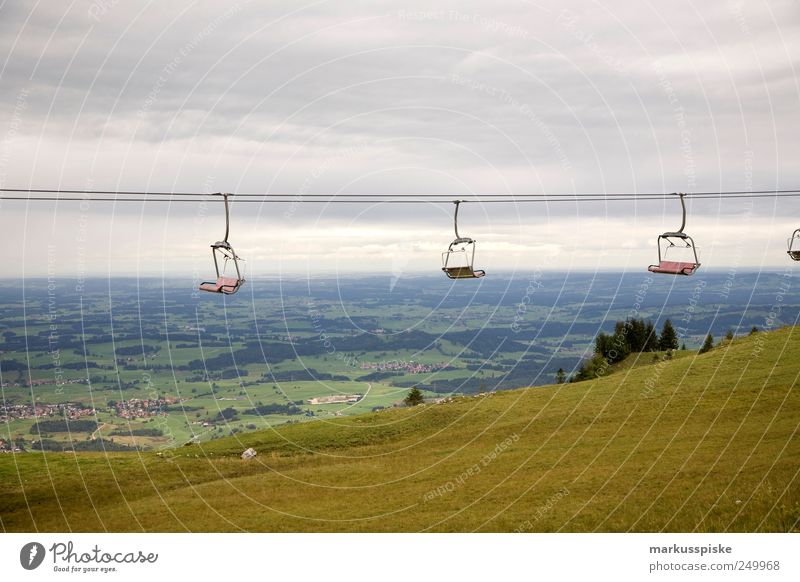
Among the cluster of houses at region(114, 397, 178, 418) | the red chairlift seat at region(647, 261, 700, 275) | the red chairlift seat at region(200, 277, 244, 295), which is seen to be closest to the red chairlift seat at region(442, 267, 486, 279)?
the red chairlift seat at region(647, 261, 700, 275)

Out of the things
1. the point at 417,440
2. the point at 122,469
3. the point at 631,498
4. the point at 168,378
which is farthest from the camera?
the point at 168,378

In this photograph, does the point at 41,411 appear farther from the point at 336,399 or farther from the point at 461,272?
the point at 461,272

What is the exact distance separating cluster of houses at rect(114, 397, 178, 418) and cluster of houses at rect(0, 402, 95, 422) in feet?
17.8

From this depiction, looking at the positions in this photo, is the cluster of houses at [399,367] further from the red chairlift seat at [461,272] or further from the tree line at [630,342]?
the red chairlift seat at [461,272]

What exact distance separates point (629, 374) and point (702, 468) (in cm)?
3798

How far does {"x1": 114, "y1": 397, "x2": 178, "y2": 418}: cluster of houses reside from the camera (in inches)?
5153

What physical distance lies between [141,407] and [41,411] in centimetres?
1793

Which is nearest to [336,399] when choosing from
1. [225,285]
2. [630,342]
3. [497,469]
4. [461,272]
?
[630,342]

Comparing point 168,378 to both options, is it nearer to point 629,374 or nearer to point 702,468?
point 629,374

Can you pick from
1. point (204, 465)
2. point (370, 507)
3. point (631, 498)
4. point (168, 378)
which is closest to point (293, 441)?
point (204, 465)

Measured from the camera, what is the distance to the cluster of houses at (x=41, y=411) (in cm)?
11995

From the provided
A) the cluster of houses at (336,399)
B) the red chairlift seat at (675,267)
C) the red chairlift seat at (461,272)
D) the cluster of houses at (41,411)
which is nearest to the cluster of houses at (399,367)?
the cluster of houses at (336,399)

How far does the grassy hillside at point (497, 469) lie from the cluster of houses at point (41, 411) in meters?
71.8

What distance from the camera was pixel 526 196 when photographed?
2512 centimetres
